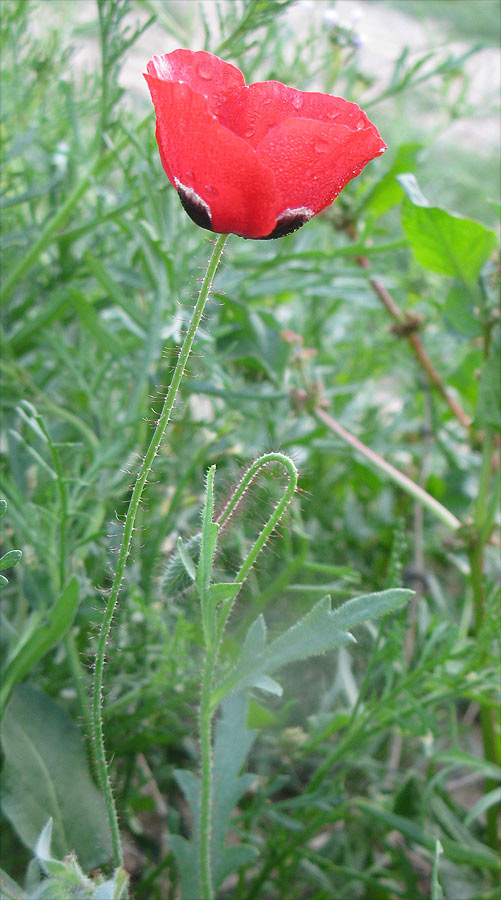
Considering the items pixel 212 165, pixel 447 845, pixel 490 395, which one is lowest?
pixel 447 845

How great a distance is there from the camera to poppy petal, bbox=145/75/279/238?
412mm

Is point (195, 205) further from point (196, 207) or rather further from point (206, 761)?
point (206, 761)

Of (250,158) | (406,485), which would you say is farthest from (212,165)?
(406,485)

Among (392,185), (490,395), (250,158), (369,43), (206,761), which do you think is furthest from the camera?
(369,43)

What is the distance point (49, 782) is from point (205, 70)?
1.72ft

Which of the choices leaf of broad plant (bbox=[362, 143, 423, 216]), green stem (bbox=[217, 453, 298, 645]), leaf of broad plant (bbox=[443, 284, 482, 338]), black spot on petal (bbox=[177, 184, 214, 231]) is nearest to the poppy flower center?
black spot on petal (bbox=[177, 184, 214, 231])

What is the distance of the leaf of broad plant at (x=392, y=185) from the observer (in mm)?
1008

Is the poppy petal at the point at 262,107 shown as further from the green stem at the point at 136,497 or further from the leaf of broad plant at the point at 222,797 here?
the leaf of broad plant at the point at 222,797

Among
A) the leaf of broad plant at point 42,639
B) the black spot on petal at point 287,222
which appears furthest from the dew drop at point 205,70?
the leaf of broad plant at point 42,639

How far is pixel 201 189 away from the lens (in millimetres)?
433

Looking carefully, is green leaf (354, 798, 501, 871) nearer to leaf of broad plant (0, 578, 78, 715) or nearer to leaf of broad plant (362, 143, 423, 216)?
leaf of broad plant (0, 578, 78, 715)

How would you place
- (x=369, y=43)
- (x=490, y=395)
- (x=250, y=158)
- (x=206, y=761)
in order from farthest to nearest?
1. (x=369, y=43)
2. (x=490, y=395)
3. (x=206, y=761)
4. (x=250, y=158)

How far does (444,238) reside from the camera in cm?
85

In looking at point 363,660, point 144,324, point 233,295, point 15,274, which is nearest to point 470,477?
point 363,660
